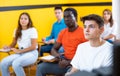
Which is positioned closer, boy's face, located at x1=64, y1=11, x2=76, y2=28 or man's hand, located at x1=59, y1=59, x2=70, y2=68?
man's hand, located at x1=59, y1=59, x2=70, y2=68

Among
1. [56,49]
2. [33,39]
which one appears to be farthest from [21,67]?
[56,49]

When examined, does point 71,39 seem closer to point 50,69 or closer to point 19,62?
point 50,69

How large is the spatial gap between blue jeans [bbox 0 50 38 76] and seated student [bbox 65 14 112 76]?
1.57m

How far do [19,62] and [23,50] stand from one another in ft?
0.74

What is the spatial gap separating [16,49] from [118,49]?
11.0 ft

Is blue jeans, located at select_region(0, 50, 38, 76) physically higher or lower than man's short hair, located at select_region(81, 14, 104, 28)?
lower

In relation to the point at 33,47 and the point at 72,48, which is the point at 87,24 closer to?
the point at 72,48

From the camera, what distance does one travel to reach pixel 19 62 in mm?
3514

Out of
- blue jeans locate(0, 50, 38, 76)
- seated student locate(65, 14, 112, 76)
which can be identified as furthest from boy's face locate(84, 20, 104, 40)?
blue jeans locate(0, 50, 38, 76)

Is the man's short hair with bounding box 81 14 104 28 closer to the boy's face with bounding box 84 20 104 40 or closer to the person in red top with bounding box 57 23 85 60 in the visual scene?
the boy's face with bounding box 84 20 104 40

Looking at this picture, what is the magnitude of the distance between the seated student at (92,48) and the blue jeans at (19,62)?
157 cm

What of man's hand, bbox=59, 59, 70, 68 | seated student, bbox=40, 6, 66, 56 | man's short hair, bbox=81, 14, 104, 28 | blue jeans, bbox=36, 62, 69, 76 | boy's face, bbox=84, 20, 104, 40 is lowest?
blue jeans, bbox=36, 62, 69, 76

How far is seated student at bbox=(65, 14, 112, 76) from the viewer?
1.92 meters

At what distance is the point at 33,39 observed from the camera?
3.69m
